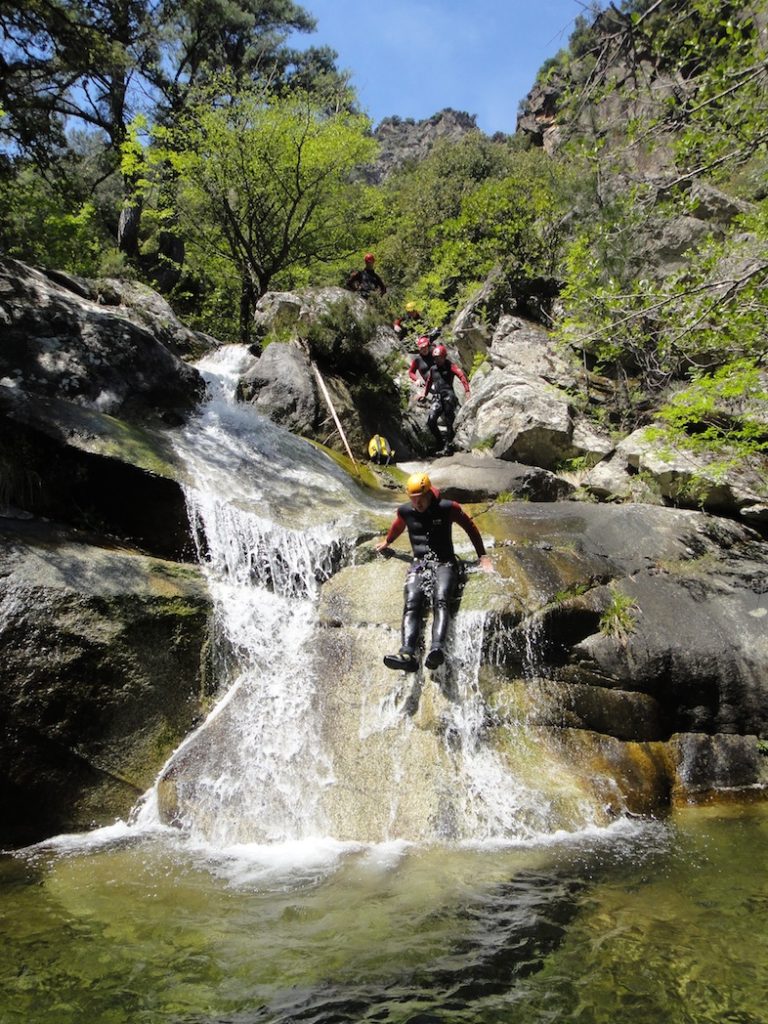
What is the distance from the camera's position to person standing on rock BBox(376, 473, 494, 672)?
6703 mm

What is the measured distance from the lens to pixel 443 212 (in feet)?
83.9

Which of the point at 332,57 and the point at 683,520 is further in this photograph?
the point at 332,57

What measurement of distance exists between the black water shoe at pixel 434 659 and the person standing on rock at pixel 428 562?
18 mm

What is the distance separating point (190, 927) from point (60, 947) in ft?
2.35

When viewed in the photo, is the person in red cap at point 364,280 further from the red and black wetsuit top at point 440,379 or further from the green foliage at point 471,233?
the red and black wetsuit top at point 440,379

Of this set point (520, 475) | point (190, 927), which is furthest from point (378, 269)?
point (190, 927)

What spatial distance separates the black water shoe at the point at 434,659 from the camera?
20.9 ft

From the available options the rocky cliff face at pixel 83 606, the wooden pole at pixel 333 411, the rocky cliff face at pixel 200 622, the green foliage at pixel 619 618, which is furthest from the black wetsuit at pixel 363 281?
the green foliage at pixel 619 618

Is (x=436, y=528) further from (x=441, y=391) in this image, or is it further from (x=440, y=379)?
(x=440, y=379)

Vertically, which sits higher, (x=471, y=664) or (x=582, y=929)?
(x=471, y=664)

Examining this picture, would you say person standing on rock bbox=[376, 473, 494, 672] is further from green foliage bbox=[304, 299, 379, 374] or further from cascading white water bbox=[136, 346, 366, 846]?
green foliage bbox=[304, 299, 379, 374]

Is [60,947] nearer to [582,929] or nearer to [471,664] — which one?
[582,929]

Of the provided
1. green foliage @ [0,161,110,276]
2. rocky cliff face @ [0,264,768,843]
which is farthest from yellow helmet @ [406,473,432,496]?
green foliage @ [0,161,110,276]

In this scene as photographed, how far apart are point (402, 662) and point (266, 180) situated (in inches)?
645
